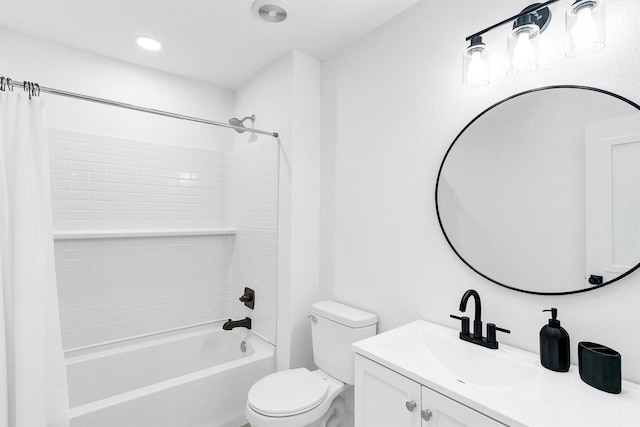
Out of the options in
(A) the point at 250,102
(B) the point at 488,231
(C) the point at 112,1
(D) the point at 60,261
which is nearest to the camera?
(B) the point at 488,231

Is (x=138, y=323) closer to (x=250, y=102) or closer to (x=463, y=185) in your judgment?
(x=250, y=102)

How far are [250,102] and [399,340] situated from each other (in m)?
2.18

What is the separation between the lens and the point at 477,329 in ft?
4.43

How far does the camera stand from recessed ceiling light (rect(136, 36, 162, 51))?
2107 mm

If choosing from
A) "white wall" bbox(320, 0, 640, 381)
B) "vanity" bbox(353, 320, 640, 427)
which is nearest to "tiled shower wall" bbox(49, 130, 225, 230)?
"white wall" bbox(320, 0, 640, 381)

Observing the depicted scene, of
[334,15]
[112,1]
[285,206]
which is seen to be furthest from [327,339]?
[112,1]

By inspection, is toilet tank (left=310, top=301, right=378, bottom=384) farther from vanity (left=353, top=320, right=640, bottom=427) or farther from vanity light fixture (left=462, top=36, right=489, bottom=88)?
vanity light fixture (left=462, top=36, right=489, bottom=88)

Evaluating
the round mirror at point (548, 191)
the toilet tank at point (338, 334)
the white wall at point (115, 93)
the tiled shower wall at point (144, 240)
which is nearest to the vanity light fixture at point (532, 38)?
the round mirror at point (548, 191)

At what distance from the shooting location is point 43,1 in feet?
5.71

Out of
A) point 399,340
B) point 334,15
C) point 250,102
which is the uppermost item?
point 334,15

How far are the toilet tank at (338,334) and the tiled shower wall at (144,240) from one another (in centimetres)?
50

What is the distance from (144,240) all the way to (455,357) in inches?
90.3

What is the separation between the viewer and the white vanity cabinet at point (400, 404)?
3.29ft

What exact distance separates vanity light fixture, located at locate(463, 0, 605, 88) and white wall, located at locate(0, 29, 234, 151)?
218 cm
